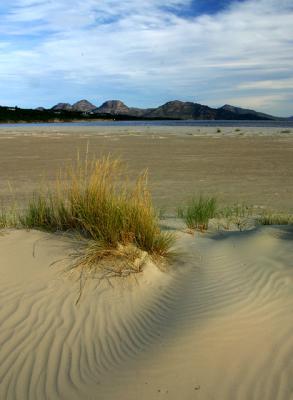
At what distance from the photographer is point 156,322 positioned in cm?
420

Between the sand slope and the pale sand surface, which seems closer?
the sand slope

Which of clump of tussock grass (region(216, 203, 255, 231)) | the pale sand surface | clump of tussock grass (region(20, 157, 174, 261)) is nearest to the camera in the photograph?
clump of tussock grass (region(20, 157, 174, 261))

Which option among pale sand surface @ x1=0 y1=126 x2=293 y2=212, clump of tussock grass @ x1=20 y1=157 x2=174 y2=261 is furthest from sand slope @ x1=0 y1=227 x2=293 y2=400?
pale sand surface @ x1=0 y1=126 x2=293 y2=212

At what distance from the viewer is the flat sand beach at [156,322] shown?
3268 millimetres

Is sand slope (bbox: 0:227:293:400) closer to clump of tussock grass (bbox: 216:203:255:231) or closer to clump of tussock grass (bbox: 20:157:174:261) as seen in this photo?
clump of tussock grass (bbox: 20:157:174:261)

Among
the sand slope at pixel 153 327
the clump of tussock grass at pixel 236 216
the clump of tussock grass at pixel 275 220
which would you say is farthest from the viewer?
the clump of tussock grass at pixel 236 216

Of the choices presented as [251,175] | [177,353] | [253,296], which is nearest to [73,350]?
[177,353]

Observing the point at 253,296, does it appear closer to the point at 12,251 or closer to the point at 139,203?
the point at 139,203

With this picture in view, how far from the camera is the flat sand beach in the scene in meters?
3.27

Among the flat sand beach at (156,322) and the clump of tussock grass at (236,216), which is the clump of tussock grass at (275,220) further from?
the flat sand beach at (156,322)

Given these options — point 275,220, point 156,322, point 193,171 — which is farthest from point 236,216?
point 193,171

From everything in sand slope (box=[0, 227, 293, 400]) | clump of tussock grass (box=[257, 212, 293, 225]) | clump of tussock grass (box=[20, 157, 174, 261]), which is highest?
clump of tussock grass (box=[20, 157, 174, 261])

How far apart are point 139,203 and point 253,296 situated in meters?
1.79

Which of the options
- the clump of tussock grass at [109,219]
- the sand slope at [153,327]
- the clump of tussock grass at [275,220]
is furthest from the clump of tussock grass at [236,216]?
the clump of tussock grass at [109,219]
